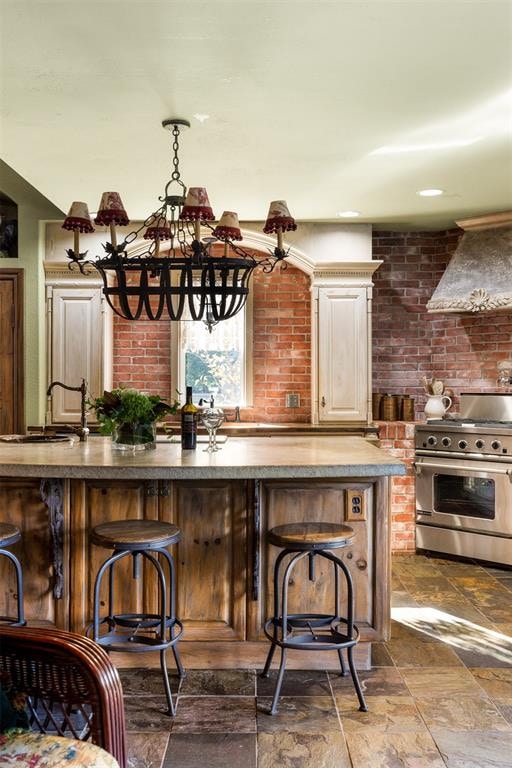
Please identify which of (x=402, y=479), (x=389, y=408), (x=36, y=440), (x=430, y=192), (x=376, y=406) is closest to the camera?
(x=36, y=440)

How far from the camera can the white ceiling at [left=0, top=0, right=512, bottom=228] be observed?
2.60 meters

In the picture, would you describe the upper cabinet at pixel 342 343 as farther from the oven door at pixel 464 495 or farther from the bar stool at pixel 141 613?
the bar stool at pixel 141 613

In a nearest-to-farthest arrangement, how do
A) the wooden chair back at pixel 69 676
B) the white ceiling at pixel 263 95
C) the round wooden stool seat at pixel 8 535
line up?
the wooden chair back at pixel 69 676 < the white ceiling at pixel 263 95 < the round wooden stool seat at pixel 8 535

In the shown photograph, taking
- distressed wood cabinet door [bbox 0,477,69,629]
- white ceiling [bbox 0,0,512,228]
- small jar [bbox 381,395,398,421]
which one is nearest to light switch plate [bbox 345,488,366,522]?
distressed wood cabinet door [bbox 0,477,69,629]

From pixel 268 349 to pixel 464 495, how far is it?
2121 millimetres

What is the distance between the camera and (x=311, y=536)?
287 centimetres

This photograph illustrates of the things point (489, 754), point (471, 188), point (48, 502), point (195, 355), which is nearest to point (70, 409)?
point (195, 355)

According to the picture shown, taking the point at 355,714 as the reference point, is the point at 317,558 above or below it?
above

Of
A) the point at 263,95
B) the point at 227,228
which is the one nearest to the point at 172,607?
the point at 227,228

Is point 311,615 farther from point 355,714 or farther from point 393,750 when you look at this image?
point 393,750

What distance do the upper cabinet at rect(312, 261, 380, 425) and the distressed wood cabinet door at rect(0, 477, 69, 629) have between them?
116 inches

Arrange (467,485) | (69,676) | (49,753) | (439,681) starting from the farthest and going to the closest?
(467,485) < (439,681) < (69,676) < (49,753)

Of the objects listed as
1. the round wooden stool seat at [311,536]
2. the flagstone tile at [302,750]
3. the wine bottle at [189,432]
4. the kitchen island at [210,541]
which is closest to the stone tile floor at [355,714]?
the flagstone tile at [302,750]

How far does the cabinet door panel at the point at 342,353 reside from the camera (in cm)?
575
